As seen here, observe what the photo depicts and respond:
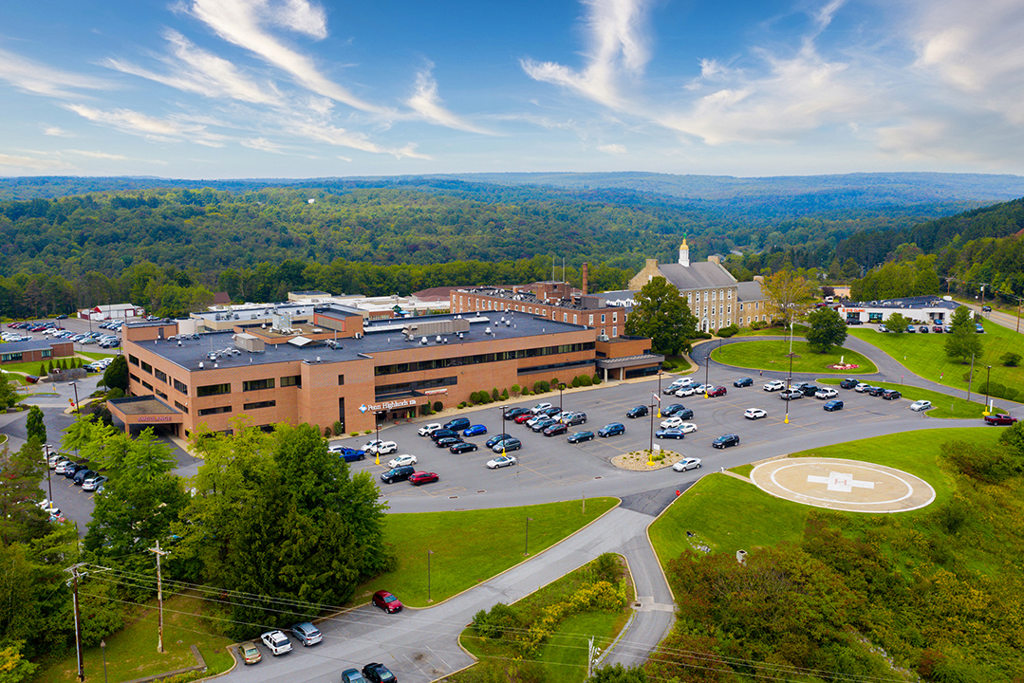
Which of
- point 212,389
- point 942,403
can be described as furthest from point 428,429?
point 942,403

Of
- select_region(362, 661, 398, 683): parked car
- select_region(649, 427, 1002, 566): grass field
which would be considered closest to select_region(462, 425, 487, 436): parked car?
select_region(649, 427, 1002, 566): grass field

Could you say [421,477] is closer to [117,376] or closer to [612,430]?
[612,430]

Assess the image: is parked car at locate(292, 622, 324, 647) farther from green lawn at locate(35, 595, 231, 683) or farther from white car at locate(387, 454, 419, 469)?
white car at locate(387, 454, 419, 469)

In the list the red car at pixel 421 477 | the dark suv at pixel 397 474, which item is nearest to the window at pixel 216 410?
the dark suv at pixel 397 474

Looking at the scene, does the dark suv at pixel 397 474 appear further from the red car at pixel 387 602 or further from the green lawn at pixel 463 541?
the red car at pixel 387 602

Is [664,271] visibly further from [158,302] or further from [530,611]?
[158,302]

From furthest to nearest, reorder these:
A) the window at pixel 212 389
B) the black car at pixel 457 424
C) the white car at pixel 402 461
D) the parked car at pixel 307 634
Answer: the black car at pixel 457 424
the window at pixel 212 389
the white car at pixel 402 461
the parked car at pixel 307 634
